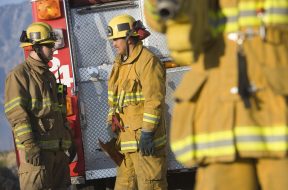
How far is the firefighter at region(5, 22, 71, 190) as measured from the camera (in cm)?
618

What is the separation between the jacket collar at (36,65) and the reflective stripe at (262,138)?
3513 mm

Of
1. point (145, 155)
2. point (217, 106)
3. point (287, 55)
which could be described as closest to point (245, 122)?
point (217, 106)

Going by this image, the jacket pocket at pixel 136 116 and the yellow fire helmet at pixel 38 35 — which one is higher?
the yellow fire helmet at pixel 38 35

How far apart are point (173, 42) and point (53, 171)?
11.6 ft

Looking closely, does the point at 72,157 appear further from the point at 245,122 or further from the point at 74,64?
the point at 245,122

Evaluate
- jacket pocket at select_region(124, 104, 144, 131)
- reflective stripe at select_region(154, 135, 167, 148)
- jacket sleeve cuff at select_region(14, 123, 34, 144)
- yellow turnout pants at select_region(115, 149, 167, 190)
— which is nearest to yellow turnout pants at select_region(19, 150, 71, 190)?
jacket sleeve cuff at select_region(14, 123, 34, 144)

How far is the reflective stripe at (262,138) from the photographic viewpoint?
3.08 metres

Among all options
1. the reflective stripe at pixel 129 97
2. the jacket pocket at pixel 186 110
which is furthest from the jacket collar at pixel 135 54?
the jacket pocket at pixel 186 110

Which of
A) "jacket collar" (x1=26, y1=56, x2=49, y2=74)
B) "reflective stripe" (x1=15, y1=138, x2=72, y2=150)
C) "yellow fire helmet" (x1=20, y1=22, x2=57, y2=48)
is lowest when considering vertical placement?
"reflective stripe" (x1=15, y1=138, x2=72, y2=150)

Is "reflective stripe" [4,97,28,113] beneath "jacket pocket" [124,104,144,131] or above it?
above

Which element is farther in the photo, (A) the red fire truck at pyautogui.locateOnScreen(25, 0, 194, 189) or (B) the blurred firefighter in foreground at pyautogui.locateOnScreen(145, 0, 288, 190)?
(A) the red fire truck at pyautogui.locateOnScreen(25, 0, 194, 189)

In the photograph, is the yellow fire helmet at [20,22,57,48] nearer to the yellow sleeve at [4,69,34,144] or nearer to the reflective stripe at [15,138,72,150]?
the yellow sleeve at [4,69,34,144]

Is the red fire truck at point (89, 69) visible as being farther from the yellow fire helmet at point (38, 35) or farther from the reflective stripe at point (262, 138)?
the reflective stripe at point (262, 138)

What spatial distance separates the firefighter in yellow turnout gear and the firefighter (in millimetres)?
465
